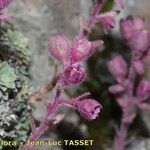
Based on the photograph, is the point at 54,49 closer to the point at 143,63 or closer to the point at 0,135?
the point at 0,135

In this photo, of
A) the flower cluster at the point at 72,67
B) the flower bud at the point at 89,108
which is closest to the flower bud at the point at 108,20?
the flower cluster at the point at 72,67

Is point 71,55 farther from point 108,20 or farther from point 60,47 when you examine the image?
point 108,20

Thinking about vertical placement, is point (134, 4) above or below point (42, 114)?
above

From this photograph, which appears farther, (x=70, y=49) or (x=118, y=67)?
(x=118, y=67)

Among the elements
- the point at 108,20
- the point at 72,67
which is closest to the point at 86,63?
the point at 108,20

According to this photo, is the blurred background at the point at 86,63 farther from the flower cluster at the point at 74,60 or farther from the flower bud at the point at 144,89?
the flower cluster at the point at 74,60

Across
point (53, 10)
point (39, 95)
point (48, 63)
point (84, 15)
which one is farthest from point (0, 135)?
point (84, 15)

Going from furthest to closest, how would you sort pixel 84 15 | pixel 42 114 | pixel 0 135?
pixel 84 15
pixel 42 114
pixel 0 135
